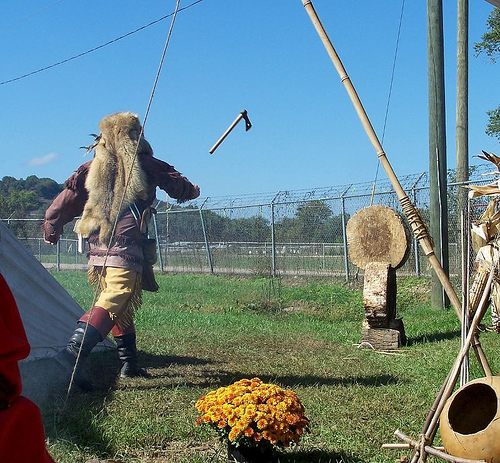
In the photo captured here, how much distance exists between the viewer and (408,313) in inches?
405

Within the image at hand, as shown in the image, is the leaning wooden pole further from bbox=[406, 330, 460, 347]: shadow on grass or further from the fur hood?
bbox=[406, 330, 460, 347]: shadow on grass

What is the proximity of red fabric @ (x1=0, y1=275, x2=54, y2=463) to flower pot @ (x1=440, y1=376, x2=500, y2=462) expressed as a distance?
1885 millimetres

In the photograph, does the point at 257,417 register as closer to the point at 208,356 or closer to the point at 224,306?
the point at 208,356

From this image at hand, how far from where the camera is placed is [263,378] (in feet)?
18.4

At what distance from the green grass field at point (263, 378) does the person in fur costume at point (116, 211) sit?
0.53 m

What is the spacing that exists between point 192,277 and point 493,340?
10626 mm

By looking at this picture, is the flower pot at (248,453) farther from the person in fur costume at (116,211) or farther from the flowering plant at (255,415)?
the person in fur costume at (116,211)

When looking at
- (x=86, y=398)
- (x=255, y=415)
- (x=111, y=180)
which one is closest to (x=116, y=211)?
(x=111, y=180)

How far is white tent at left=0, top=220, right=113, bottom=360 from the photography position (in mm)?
5934

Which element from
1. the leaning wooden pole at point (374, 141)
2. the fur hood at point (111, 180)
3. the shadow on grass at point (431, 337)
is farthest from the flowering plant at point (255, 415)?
the shadow on grass at point (431, 337)

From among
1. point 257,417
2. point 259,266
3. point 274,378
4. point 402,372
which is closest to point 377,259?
point 402,372

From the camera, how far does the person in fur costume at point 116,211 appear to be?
5219 millimetres

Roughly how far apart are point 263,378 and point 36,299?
7.21 feet

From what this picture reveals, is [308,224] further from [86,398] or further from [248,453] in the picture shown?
[248,453]
